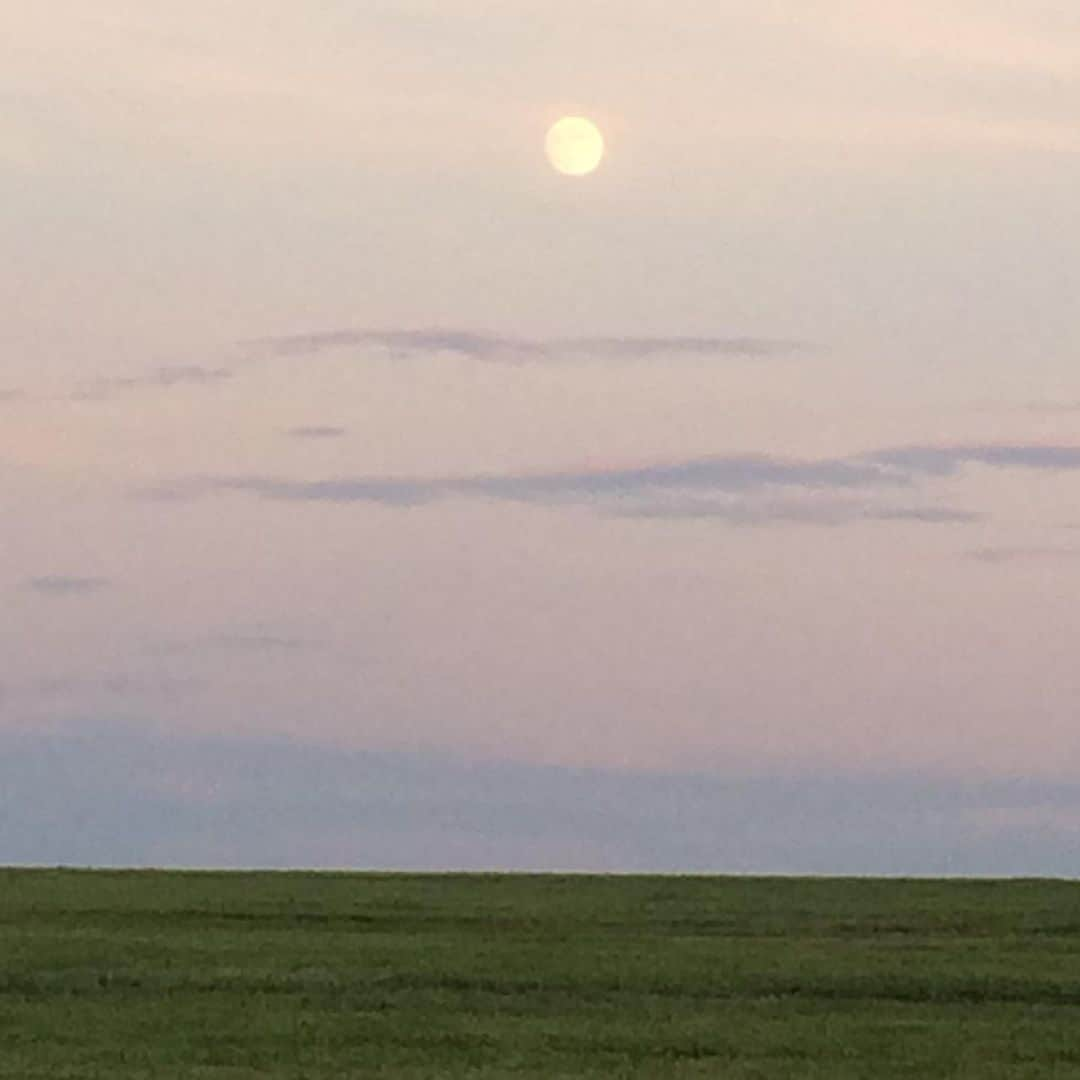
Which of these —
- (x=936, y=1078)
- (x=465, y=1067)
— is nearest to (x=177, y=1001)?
(x=465, y=1067)

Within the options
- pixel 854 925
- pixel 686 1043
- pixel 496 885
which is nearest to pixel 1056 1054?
pixel 686 1043

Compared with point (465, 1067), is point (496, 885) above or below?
above

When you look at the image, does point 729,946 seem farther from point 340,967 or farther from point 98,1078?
point 98,1078

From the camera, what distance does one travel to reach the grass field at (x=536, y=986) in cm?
2086

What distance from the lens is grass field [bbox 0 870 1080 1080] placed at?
20859mm

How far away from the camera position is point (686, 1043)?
21.9 meters

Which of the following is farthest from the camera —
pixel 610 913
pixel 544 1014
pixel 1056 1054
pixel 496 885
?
pixel 496 885

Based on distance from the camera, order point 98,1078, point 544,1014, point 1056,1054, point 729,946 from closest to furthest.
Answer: point 98,1078 → point 1056,1054 → point 544,1014 → point 729,946

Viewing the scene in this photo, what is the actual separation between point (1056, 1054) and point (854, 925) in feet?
46.0

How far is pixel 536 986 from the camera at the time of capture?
2656 centimetres

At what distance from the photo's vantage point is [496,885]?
48.2 m

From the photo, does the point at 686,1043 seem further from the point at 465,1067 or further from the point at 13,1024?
the point at 13,1024

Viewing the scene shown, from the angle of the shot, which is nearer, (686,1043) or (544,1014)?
(686,1043)

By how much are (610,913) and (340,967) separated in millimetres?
10519
